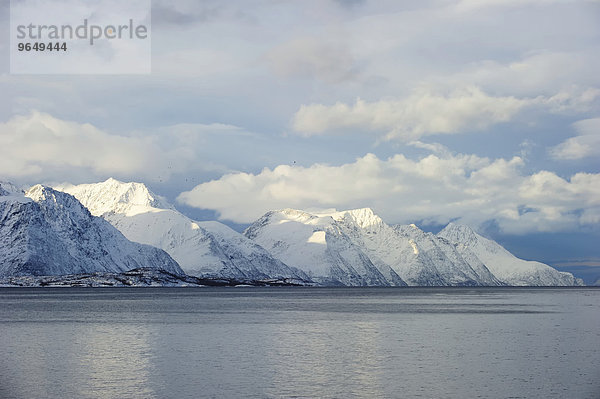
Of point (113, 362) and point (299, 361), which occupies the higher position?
point (113, 362)

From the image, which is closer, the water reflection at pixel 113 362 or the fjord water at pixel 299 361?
the water reflection at pixel 113 362

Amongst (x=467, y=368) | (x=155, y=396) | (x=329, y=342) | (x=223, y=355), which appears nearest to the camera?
(x=155, y=396)

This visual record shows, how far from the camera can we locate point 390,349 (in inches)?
3484

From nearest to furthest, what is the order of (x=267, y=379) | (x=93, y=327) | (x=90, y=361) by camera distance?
(x=267, y=379) → (x=90, y=361) → (x=93, y=327)

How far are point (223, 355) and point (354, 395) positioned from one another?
2894cm

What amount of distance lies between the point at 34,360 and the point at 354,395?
3972 centimetres

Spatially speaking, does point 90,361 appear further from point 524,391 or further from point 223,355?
point 524,391

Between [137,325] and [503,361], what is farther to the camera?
[137,325]

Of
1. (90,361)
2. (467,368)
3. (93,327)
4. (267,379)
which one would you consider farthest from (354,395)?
(93,327)

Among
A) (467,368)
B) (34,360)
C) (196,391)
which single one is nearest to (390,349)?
(467,368)

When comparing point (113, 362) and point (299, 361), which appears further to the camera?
point (299, 361)

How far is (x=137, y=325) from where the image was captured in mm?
129000

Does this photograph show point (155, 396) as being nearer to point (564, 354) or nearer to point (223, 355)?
point (223, 355)

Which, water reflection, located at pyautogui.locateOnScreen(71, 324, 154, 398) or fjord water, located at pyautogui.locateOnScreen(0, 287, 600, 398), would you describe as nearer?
water reflection, located at pyautogui.locateOnScreen(71, 324, 154, 398)
